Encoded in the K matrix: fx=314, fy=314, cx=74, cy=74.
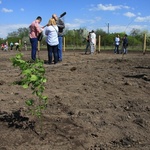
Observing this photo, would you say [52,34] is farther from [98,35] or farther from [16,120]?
[98,35]

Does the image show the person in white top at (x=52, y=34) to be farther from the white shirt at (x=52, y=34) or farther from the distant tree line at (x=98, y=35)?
the distant tree line at (x=98, y=35)

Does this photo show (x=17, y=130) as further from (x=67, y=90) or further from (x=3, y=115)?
(x=67, y=90)

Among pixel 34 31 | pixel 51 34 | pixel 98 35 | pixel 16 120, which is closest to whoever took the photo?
pixel 16 120

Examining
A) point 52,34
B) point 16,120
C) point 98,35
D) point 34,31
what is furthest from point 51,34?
point 98,35

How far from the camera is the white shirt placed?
35.7 feet

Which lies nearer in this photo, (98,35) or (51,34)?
(51,34)

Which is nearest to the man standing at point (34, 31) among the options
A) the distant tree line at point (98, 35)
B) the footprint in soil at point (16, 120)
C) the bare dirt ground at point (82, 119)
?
the bare dirt ground at point (82, 119)

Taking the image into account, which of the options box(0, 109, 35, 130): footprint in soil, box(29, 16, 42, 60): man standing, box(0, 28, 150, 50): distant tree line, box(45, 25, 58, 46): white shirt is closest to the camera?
box(0, 109, 35, 130): footprint in soil

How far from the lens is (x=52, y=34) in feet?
35.7

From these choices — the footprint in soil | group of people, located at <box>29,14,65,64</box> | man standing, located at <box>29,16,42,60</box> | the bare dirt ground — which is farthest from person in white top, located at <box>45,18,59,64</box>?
the footprint in soil

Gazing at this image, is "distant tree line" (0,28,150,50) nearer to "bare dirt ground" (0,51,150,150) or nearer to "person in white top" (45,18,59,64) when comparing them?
"person in white top" (45,18,59,64)

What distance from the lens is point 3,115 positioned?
4430 millimetres

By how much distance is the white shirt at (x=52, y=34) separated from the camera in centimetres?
1087

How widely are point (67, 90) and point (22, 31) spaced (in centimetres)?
7520
